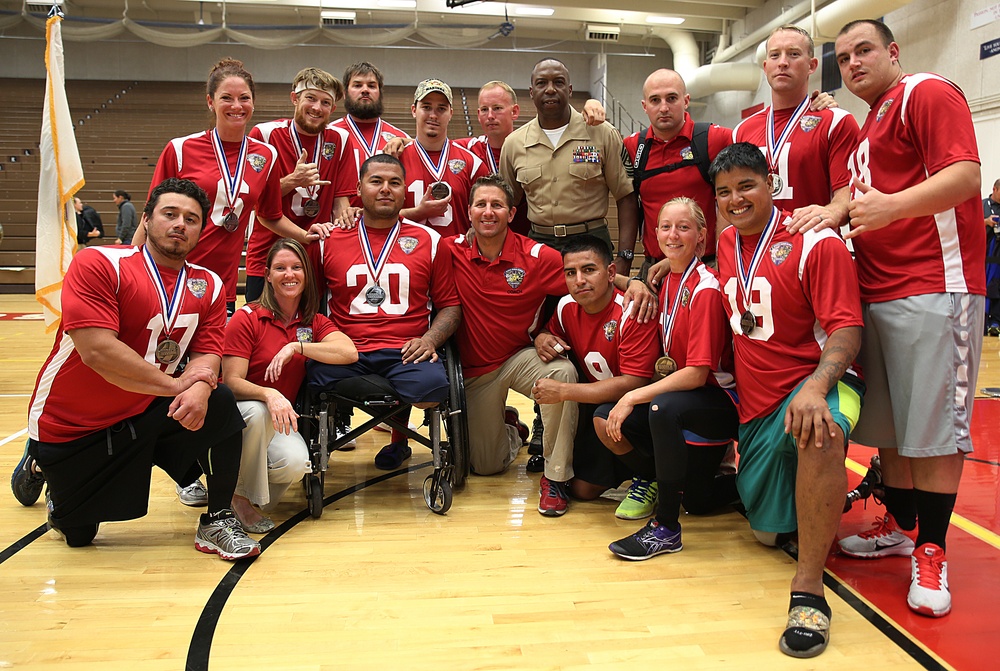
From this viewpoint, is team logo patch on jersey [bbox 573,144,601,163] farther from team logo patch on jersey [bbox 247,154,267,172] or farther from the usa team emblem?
team logo patch on jersey [bbox 247,154,267,172]

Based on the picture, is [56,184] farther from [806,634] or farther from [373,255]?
[806,634]

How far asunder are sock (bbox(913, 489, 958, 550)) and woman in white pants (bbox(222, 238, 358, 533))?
6.80ft

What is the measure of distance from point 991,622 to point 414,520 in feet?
6.46

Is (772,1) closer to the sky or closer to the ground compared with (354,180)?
closer to the sky

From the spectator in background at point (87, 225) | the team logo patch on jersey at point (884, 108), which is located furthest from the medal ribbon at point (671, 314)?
the spectator in background at point (87, 225)

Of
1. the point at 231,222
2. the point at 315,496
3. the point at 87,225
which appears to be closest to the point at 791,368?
the point at 315,496

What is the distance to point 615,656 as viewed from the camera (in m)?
2.06

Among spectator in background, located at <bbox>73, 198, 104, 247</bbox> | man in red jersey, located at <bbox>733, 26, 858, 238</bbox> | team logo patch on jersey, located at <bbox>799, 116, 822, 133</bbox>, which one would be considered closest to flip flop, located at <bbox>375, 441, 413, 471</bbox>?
man in red jersey, located at <bbox>733, 26, 858, 238</bbox>

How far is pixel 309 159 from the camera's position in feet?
12.7

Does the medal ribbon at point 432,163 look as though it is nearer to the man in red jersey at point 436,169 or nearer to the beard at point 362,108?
the man in red jersey at point 436,169

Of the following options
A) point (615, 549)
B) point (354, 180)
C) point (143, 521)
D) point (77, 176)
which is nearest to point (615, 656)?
point (615, 549)

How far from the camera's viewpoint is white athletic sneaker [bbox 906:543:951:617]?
2264 millimetres

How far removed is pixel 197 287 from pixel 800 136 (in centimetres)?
228

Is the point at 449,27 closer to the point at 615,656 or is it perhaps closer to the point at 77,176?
the point at 77,176
